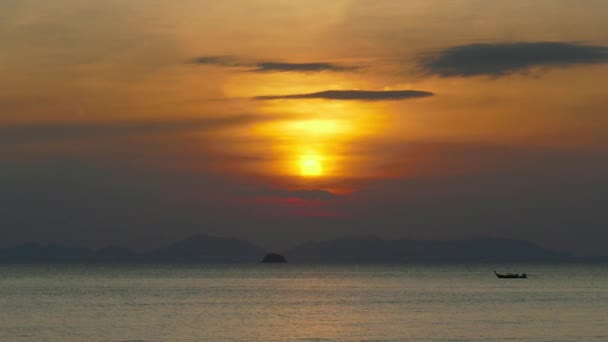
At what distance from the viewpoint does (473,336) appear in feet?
269

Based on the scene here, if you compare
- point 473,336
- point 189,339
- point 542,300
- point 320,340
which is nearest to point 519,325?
point 473,336

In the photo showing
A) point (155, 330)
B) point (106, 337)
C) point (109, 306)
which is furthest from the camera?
point (109, 306)

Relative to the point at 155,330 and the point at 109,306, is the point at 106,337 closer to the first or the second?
the point at 155,330

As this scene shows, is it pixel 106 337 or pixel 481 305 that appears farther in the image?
pixel 481 305

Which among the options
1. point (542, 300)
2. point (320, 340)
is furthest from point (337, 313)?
point (542, 300)

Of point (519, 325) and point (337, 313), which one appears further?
point (337, 313)

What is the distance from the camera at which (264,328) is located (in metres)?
91.1

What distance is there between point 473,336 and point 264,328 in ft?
66.6

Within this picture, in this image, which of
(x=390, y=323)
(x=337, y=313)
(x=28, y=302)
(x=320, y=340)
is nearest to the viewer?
(x=320, y=340)

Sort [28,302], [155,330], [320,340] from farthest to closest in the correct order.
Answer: [28,302], [155,330], [320,340]

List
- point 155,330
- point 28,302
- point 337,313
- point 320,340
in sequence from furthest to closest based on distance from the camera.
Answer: point 28,302
point 337,313
point 155,330
point 320,340

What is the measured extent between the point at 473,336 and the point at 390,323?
1549cm

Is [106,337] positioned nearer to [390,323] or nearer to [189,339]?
[189,339]

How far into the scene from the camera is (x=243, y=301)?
457 feet
